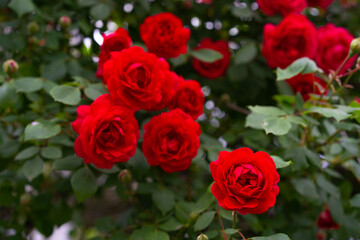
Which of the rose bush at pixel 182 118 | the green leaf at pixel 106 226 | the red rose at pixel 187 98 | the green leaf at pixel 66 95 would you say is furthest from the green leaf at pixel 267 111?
the green leaf at pixel 106 226

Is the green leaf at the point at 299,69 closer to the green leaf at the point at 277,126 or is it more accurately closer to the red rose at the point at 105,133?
the green leaf at the point at 277,126

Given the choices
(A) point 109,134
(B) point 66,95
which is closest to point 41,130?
(B) point 66,95

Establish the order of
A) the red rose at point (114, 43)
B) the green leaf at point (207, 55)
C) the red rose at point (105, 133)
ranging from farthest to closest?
the green leaf at point (207, 55) → the red rose at point (114, 43) → the red rose at point (105, 133)

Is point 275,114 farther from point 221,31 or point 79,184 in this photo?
point 221,31

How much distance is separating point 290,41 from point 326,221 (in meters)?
0.68

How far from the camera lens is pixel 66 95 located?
999mm

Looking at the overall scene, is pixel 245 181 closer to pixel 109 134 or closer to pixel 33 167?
pixel 109 134

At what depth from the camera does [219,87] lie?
155cm

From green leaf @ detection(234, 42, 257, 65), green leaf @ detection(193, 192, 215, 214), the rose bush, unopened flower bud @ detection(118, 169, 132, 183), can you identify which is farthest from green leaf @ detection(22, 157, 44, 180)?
green leaf @ detection(234, 42, 257, 65)

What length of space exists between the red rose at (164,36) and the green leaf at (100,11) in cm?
25

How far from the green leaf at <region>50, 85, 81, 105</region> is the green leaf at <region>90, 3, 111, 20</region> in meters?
0.41

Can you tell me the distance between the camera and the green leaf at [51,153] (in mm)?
1063

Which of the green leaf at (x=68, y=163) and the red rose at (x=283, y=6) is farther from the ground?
the red rose at (x=283, y=6)

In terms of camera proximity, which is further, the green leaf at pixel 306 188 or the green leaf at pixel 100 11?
the green leaf at pixel 100 11
